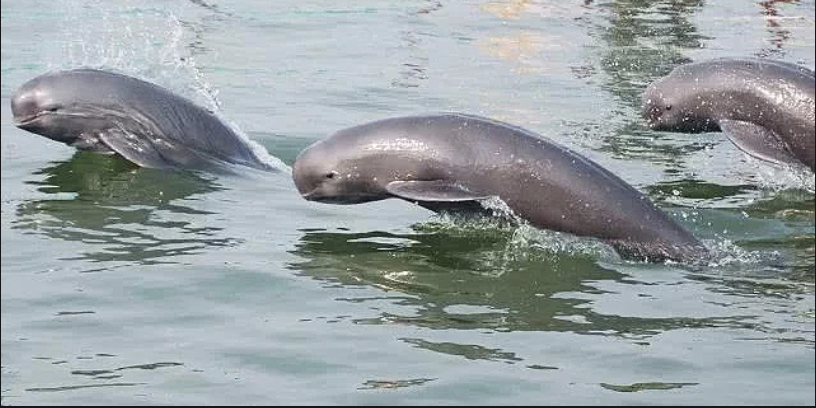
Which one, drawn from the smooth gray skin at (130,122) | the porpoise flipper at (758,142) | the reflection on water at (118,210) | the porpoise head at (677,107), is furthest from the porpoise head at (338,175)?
the porpoise head at (677,107)

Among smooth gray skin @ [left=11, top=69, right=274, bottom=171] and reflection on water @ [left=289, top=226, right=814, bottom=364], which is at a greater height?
smooth gray skin @ [left=11, top=69, right=274, bottom=171]

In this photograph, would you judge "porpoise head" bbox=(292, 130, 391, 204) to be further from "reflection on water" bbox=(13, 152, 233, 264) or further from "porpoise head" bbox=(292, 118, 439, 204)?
"reflection on water" bbox=(13, 152, 233, 264)

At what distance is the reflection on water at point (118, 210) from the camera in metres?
11.1

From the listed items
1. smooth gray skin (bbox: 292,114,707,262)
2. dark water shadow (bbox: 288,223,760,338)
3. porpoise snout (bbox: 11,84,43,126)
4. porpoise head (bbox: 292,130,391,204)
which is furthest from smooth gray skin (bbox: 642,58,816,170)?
porpoise snout (bbox: 11,84,43,126)

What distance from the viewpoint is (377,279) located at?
10484 mm

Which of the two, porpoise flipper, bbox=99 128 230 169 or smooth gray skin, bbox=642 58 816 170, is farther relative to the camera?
porpoise flipper, bbox=99 128 230 169

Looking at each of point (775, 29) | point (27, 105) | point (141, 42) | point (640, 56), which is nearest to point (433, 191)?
point (27, 105)

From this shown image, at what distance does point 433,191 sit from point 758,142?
7.90 ft

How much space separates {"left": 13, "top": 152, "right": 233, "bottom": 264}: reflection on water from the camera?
1114cm

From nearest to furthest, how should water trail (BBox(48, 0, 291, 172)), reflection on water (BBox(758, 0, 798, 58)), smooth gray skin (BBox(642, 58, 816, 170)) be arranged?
smooth gray skin (BBox(642, 58, 816, 170)) → water trail (BBox(48, 0, 291, 172)) → reflection on water (BBox(758, 0, 798, 58))

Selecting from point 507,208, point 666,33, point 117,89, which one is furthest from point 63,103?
point 666,33

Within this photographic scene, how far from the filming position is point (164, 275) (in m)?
10.4

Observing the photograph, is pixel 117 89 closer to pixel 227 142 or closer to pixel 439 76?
pixel 227 142

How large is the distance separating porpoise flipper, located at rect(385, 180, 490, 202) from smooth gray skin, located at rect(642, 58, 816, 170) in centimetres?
200
